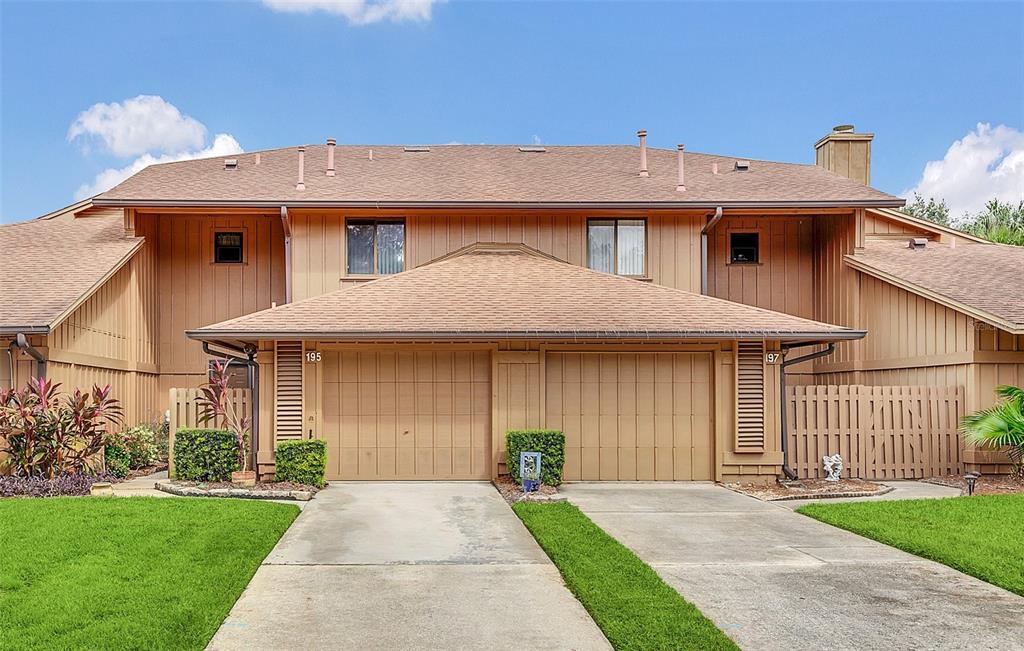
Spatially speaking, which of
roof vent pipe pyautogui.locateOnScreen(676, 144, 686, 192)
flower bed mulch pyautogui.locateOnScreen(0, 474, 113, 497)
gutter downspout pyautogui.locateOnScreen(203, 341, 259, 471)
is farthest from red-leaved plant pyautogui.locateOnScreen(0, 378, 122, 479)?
roof vent pipe pyautogui.locateOnScreen(676, 144, 686, 192)

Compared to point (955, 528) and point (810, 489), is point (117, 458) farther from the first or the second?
point (955, 528)

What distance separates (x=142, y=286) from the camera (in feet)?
56.2

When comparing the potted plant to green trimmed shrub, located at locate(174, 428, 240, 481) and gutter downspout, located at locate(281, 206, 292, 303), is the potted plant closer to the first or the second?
green trimmed shrub, located at locate(174, 428, 240, 481)

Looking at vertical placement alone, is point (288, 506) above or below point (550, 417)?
below

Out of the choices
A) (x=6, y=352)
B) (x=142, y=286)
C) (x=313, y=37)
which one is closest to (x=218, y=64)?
(x=313, y=37)

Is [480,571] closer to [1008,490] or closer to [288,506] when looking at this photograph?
[288,506]

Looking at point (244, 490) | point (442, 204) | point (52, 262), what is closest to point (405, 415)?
point (244, 490)

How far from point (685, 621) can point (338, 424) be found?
337 inches

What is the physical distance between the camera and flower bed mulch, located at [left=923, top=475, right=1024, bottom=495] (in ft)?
40.7

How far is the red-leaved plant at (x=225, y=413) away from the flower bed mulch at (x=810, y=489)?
24.2 ft

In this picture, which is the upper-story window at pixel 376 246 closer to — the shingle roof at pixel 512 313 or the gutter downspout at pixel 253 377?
the shingle roof at pixel 512 313

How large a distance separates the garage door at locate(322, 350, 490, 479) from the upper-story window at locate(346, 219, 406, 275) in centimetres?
379

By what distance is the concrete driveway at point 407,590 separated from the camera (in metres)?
5.43

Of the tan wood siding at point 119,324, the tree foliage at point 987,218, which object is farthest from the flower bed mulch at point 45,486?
the tree foliage at point 987,218
